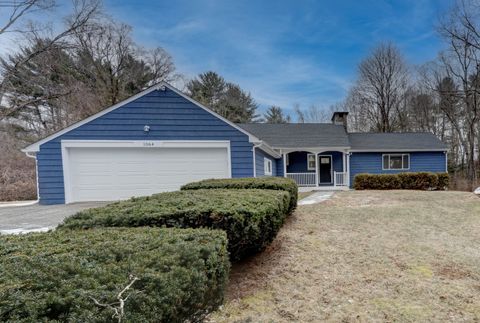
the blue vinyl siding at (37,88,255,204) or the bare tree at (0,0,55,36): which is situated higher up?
the bare tree at (0,0,55,36)

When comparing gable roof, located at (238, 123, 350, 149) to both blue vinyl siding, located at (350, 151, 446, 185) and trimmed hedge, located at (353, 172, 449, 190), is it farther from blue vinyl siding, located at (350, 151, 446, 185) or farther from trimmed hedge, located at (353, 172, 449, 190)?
trimmed hedge, located at (353, 172, 449, 190)

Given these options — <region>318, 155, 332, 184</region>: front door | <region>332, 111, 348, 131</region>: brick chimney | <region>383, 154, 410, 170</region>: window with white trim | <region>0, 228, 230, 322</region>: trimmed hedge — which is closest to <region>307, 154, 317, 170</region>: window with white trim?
<region>318, 155, 332, 184</region>: front door

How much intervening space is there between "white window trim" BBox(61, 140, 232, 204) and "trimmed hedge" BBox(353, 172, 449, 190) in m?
7.95

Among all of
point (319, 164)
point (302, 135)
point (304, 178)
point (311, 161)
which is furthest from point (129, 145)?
point (319, 164)

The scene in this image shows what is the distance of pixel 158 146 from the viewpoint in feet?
30.2

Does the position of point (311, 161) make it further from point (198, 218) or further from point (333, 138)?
point (198, 218)

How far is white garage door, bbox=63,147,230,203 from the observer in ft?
29.5

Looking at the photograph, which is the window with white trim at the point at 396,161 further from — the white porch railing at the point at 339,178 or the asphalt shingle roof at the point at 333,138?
the white porch railing at the point at 339,178

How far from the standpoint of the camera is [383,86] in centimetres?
2327

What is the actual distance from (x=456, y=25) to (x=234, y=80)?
62.0ft

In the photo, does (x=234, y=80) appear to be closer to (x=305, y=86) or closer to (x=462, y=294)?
(x=305, y=86)

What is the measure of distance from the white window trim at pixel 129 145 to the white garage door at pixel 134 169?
65 mm

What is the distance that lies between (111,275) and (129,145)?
8452mm

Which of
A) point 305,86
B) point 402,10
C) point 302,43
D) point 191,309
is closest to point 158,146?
point 191,309
